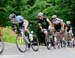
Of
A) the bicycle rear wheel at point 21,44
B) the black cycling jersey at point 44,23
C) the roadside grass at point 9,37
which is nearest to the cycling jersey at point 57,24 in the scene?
the black cycling jersey at point 44,23

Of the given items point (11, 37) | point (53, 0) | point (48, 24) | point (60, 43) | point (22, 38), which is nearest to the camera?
point (22, 38)

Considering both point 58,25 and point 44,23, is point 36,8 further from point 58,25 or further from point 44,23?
point 44,23

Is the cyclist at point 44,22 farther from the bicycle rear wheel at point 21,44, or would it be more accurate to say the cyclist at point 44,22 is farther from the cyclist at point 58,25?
the bicycle rear wheel at point 21,44

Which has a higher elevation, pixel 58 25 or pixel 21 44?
pixel 21 44

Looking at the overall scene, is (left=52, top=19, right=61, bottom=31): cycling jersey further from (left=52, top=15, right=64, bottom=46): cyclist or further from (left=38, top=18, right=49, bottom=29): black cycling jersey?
(left=38, top=18, right=49, bottom=29): black cycling jersey

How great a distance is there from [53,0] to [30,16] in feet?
10.3

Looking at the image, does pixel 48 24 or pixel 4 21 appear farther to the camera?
pixel 4 21

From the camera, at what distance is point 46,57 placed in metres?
14.5

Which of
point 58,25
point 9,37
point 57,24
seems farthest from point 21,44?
point 9,37

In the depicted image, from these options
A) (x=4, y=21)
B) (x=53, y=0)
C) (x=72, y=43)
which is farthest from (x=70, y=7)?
(x=72, y=43)

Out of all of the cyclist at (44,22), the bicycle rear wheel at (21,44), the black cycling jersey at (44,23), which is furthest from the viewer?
the cyclist at (44,22)

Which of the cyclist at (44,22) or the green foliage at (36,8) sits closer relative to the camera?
the cyclist at (44,22)

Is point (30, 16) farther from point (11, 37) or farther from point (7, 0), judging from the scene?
point (11, 37)

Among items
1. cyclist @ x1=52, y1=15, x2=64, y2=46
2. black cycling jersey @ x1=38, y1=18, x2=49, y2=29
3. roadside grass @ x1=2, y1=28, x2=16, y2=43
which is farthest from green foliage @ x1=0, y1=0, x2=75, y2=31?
black cycling jersey @ x1=38, y1=18, x2=49, y2=29
